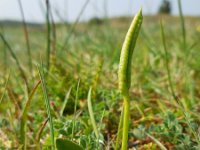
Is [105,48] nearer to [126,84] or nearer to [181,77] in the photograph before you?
[181,77]

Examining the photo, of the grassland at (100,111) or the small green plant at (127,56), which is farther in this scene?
the grassland at (100,111)

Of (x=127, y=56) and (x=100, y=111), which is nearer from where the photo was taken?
(x=127, y=56)

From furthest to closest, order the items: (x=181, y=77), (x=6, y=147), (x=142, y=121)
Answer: (x=181, y=77)
(x=142, y=121)
(x=6, y=147)

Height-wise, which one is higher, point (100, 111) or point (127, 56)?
point (127, 56)

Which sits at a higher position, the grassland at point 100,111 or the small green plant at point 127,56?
the small green plant at point 127,56

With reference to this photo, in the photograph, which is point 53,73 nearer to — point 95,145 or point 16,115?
point 16,115

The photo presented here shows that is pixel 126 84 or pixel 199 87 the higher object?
pixel 126 84

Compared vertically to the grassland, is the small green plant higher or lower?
higher

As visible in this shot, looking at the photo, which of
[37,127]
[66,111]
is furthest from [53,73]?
[37,127]

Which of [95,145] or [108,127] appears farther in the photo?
[108,127]

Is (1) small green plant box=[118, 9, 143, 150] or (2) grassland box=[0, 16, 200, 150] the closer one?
(1) small green plant box=[118, 9, 143, 150]

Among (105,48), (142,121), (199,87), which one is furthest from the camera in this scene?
(105,48)
